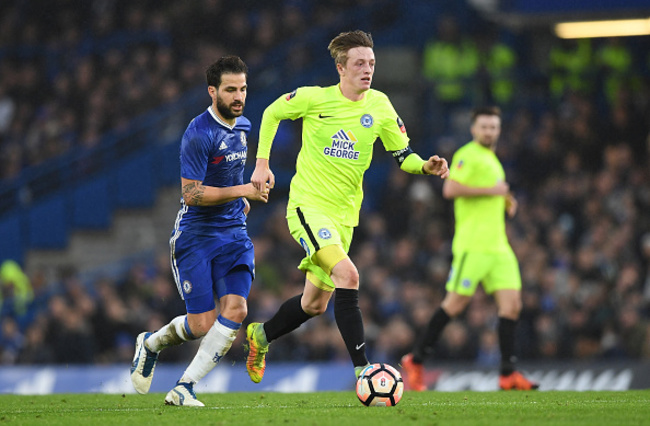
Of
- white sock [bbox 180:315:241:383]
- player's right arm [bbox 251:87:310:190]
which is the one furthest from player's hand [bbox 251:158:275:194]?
white sock [bbox 180:315:241:383]

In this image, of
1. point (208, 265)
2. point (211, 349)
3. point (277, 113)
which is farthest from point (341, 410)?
point (277, 113)

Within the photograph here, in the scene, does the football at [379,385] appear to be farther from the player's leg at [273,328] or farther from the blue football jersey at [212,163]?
the blue football jersey at [212,163]

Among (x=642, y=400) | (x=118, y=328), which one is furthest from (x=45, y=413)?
(x=118, y=328)

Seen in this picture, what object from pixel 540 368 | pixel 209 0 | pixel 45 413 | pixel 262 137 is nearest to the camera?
pixel 45 413

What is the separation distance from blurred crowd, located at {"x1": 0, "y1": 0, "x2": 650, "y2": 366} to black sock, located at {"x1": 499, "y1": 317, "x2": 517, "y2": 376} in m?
3.90

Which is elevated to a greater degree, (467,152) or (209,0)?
(209,0)

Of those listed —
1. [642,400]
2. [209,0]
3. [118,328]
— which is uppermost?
[209,0]

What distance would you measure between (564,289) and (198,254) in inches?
334

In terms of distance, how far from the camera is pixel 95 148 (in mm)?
20812

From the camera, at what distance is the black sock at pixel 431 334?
11.2 metres

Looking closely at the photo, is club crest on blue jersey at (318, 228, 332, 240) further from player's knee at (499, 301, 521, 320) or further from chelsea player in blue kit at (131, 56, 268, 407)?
player's knee at (499, 301, 521, 320)

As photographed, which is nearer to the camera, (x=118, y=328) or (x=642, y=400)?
A: (x=642, y=400)

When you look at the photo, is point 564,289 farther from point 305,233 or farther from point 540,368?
point 305,233

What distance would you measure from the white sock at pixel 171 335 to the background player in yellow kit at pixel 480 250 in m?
3.20
